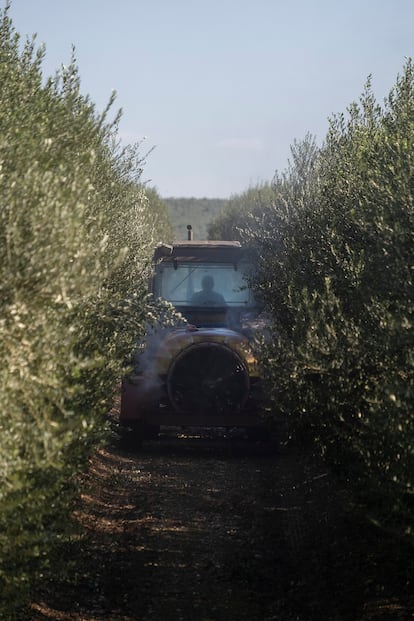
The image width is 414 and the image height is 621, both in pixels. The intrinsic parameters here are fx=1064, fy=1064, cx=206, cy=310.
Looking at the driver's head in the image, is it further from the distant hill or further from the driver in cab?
the distant hill

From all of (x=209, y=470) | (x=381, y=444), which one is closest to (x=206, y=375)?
(x=209, y=470)

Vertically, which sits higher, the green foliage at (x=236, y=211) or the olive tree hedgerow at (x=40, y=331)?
the green foliage at (x=236, y=211)

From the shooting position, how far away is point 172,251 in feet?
65.4

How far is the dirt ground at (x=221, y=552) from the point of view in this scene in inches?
402

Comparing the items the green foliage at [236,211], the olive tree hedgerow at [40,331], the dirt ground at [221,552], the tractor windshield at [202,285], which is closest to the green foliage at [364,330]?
the dirt ground at [221,552]

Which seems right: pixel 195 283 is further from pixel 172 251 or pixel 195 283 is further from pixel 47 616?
pixel 47 616

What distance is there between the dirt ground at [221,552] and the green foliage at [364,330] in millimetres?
1027

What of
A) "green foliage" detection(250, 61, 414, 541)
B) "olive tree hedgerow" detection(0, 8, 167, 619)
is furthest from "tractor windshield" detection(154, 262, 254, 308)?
"olive tree hedgerow" detection(0, 8, 167, 619)

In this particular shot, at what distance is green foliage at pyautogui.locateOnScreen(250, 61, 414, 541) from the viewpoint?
28.9 ft

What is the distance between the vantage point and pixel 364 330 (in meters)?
10.1

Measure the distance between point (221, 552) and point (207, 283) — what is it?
831 cm

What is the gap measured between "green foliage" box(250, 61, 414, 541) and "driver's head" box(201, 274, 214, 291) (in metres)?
5.61

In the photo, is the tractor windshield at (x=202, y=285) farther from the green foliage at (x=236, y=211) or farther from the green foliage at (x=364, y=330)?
the green foliage at (x=236, y=211)

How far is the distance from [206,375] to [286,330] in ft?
9.45
